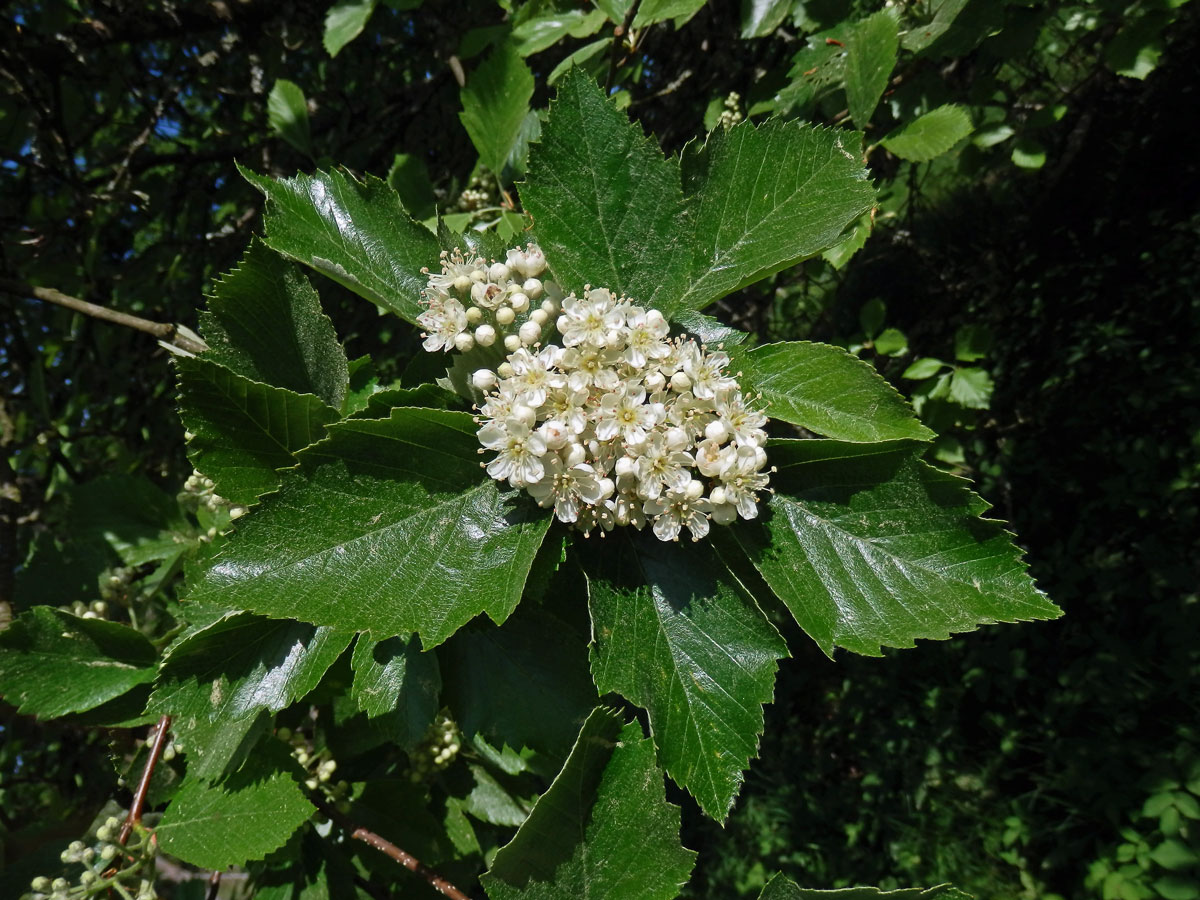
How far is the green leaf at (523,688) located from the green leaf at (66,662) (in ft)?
2.12

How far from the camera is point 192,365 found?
3.94ft

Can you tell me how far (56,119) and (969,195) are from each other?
5.55 m

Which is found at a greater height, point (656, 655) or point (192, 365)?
point (192, 365)

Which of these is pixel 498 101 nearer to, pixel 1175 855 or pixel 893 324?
pixel 1175 855

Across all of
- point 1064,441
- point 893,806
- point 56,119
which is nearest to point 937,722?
point 893,806

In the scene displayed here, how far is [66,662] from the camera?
1566 millimetres

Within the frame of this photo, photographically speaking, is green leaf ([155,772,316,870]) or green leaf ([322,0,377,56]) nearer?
green leaf ([155,772,316,870])

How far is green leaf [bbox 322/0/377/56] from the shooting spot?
2.08 metres

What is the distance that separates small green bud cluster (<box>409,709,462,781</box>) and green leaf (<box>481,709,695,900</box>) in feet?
2.88

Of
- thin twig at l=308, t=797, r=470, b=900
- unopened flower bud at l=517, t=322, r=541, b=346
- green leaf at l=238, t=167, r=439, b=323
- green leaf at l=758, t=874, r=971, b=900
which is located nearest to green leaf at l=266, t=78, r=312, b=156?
green leaf at l=238, t=167, r=439, b=323

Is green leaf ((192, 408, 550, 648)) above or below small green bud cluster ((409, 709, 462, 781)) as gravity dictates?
above

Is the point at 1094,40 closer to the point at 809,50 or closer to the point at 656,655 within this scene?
the point at 809,50

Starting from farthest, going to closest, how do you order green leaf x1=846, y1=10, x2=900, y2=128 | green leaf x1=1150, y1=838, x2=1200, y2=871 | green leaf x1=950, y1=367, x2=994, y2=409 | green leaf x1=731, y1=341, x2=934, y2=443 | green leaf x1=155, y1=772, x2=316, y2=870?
green leaf x1=1150, y1=838, x2=1200, y2=871, green leaf x1=950, y1=367, x2=994, y2=409, green leaf x1=846, y1=10, x2=900, y2=128, green leaf x1=155, y1=772, x2=316, y2=870, green leaf x1=731, y1=341, x2=934, y2=443

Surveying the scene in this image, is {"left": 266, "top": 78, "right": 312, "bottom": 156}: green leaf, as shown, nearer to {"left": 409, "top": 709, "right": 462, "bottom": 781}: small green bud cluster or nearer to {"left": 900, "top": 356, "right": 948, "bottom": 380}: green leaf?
{"left": 409, "top": 709, "right": 462, "bottom": 781}: small green bud cluster
